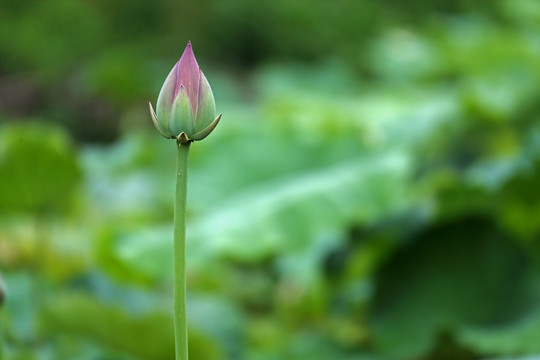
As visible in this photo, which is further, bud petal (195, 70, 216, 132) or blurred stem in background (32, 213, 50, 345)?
blurred stem in background (32, 213, 50, 345)

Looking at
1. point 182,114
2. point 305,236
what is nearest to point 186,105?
point 182,114

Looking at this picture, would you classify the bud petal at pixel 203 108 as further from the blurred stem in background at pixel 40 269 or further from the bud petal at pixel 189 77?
the blurred stem in background at pixel 40 269

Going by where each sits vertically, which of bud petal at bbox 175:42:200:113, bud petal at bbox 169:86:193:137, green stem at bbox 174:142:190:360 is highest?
bud petal at bbox 175:42:200:113

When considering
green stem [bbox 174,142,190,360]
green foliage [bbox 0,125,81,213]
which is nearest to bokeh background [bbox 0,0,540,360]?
green foliage [bbox 0,125,81,213]

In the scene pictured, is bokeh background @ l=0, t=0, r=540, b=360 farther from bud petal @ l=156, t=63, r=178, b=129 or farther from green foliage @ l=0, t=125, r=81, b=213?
bud petal @ l=156, t=63, r=178, b=129

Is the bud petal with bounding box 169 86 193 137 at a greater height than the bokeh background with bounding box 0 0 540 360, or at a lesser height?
lesser

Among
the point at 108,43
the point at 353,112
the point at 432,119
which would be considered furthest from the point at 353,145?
the point at 108,43
